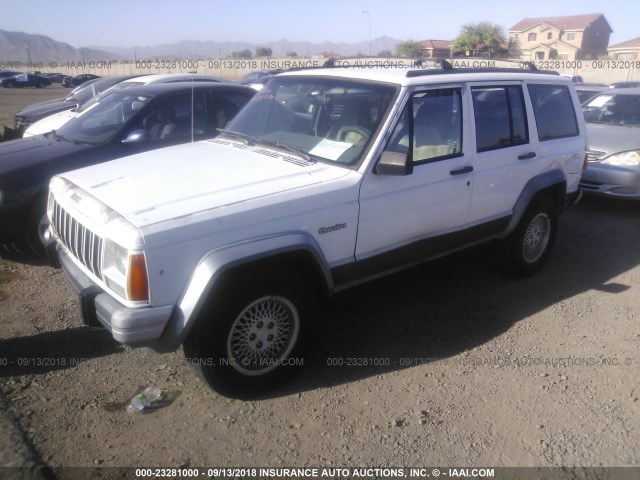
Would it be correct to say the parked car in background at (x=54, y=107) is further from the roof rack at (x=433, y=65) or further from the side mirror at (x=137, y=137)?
the roof rack at (x=433, y=65)

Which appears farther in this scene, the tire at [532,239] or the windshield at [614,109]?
the windshield at [614,109]

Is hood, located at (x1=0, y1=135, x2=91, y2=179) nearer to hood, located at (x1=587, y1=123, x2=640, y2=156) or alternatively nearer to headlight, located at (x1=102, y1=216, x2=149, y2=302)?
headlight, located at (x1=102, y1=216, x2=149, y2=302)

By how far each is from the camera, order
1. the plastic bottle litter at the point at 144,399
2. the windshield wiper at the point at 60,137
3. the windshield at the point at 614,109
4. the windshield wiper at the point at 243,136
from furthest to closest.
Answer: the windshield at the point at 614,109, the windshield wiper at the point at 60,137, the windshield wiper at the point at 243,136, the plastic bottle litter at the point at 144,399

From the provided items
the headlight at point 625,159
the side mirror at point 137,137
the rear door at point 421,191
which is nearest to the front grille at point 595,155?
the headlight at point 625,159

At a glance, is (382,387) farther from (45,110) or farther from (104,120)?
(45,110)

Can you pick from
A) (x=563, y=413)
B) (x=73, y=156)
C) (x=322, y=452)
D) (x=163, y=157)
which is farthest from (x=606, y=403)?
(x=73, y=156)

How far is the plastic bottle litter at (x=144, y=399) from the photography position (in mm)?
3248

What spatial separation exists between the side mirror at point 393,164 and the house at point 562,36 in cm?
6891

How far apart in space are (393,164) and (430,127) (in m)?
0.77

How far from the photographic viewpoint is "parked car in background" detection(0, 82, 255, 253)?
197 inches

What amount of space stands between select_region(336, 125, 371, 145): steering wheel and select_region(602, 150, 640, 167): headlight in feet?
17.5

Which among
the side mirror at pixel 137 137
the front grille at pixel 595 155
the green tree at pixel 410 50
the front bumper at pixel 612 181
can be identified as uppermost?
the green tree at pixel 410 50

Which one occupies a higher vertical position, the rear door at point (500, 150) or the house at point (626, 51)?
the house at point (626, 51)

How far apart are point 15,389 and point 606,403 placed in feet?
12.6
